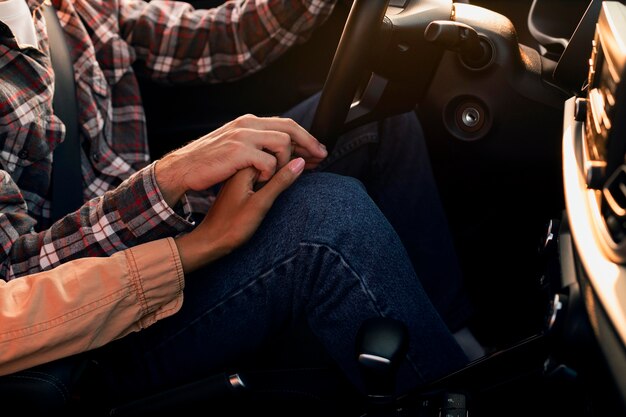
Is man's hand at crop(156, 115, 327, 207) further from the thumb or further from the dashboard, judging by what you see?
the dashboard

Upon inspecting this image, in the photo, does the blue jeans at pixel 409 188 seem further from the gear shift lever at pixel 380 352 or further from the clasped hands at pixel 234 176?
the gear shift lever at pixel 380 352

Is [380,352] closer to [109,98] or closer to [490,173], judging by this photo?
[490,173]

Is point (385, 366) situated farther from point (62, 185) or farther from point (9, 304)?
point (62, 185)

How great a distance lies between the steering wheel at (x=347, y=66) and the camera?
2.57 feet

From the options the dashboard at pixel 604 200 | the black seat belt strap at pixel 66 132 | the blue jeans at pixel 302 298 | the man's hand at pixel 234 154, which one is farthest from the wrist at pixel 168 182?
the dashboard at pixel 604 200

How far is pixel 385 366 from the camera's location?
0.67 metres

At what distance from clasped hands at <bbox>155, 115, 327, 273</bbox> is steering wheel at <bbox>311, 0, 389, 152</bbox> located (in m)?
0.04

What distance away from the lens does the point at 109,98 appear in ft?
3.99

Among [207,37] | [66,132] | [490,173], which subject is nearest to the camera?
[66,132]

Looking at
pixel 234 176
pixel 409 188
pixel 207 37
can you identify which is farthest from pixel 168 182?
pixel 207 37

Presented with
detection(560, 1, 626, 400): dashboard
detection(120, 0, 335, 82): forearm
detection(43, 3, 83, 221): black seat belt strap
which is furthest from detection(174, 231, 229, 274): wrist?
detection(120, 0, 335, 82): forearm

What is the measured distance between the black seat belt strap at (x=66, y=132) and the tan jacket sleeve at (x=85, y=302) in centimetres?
28

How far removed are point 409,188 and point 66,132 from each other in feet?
1.84

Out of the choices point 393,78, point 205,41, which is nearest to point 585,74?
point 393,78
